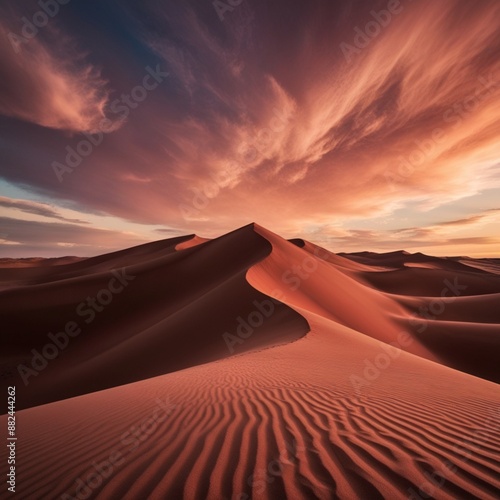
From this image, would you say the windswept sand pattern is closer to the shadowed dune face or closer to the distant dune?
the distant dune

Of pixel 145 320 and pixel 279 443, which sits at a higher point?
pixel 145 320

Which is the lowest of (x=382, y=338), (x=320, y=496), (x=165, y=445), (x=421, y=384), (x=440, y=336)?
(x=440, y=336)

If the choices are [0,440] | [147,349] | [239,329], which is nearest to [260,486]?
[0,440]

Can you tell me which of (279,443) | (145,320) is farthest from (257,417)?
(145,320)

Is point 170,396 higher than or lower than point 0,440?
lower

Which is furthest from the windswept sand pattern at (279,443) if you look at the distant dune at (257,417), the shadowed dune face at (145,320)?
the shadowed dune face at (145,320)

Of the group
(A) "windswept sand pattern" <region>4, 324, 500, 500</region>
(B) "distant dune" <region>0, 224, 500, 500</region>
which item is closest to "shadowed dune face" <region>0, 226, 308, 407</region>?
(B) "distant dune" <region>0, 224, 500, 500</region>

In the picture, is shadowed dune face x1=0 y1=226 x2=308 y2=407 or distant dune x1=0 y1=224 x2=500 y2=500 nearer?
distant dune x1=0 y1=224 x2=500 y2=500

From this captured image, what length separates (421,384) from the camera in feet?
18.1

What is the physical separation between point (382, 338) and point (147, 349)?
1220cm

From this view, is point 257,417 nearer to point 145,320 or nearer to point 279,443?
point 279,443

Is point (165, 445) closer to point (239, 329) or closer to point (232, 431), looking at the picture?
point (232, 431)

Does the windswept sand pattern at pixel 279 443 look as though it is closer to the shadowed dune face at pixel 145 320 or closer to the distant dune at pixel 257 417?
the distant dune at pixel 257 417

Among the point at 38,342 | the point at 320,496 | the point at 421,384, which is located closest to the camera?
the point at 320,496
